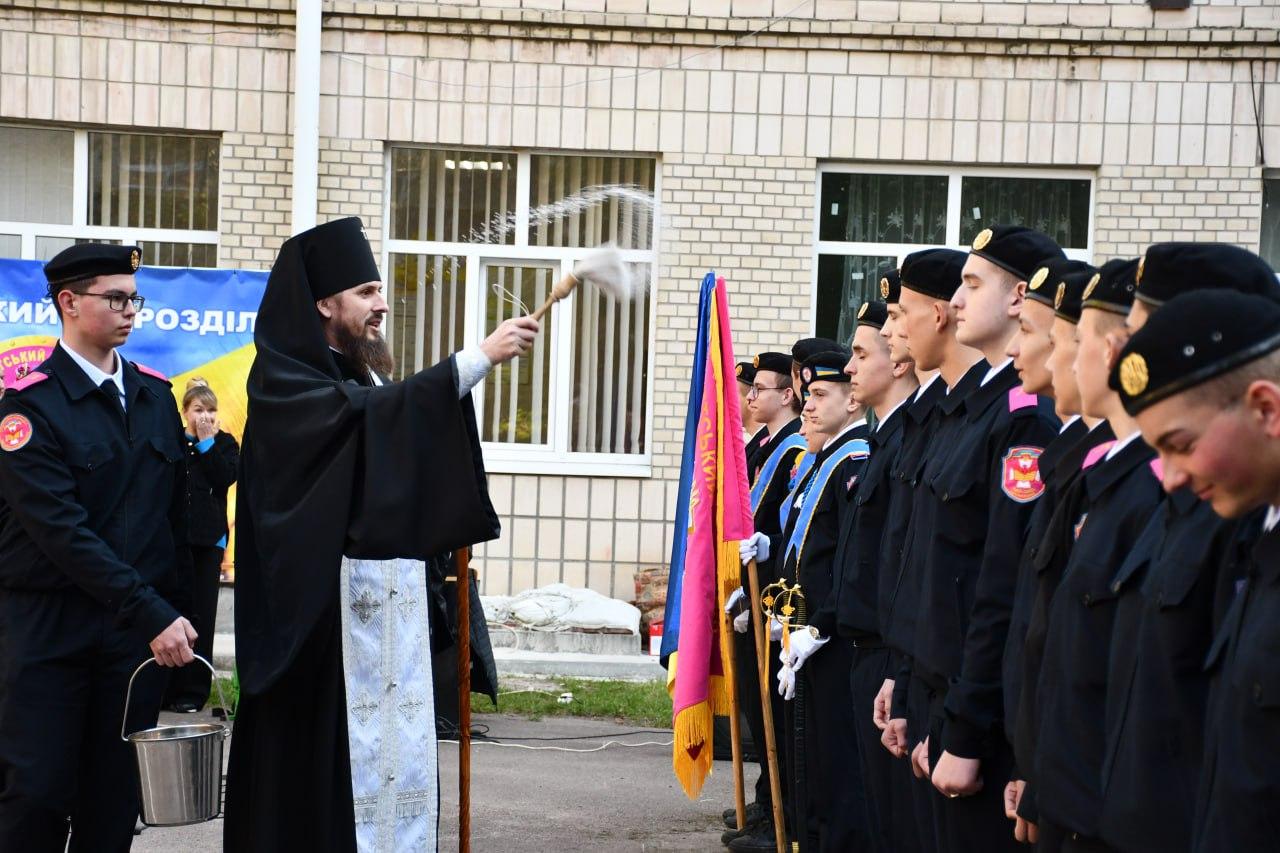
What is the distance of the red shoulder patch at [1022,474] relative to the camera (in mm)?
3627

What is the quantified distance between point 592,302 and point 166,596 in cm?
700

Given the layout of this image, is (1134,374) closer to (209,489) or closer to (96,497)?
(96,497)

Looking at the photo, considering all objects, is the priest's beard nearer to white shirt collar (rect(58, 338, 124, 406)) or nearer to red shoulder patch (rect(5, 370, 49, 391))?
white shirt collar (rect(58, 338, 124, 406))

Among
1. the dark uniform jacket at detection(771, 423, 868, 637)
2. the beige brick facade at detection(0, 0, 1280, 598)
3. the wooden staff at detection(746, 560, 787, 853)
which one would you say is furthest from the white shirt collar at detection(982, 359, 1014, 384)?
the beige brick facade at detection(0, 0, 1280, 598)

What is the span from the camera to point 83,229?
11367 mm

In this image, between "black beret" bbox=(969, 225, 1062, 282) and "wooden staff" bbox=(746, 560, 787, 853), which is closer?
"black beret" bbox=(969, 225, 1062, 282)

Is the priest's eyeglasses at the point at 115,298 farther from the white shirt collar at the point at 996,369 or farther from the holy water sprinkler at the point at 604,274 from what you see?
the white shirt collar at the point at 996,369

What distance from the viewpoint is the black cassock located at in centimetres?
411

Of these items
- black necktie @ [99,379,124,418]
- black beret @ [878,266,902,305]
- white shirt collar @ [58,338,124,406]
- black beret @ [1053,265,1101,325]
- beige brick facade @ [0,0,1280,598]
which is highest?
beige brick facade @ [0,0,1280,598]

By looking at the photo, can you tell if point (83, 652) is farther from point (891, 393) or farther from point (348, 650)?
point (891, 393)

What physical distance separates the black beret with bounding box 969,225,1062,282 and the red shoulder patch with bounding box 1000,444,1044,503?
54cm

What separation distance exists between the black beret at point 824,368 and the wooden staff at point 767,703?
2.60ft

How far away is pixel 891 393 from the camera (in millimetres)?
5312

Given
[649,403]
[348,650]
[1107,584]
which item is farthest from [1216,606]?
[649,403]
